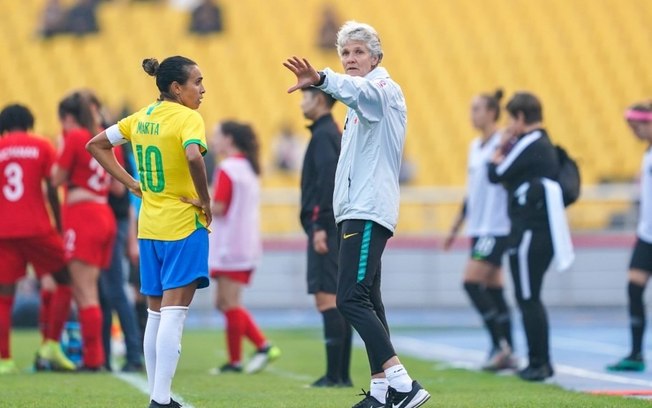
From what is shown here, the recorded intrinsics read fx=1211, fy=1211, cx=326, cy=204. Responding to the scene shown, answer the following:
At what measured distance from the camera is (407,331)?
16.6m

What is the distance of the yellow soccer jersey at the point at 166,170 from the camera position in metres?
6.25

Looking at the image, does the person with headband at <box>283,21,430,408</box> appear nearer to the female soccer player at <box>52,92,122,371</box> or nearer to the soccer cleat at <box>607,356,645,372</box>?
the female soccer player at <box>52,92,122,371</box>

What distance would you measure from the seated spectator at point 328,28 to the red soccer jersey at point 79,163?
1376 cm

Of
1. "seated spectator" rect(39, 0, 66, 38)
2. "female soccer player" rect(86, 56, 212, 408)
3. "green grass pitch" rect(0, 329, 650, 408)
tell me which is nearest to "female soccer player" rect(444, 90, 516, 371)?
"green grass pitch" rect(0, 329, 650, 408)

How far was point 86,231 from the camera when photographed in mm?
9328

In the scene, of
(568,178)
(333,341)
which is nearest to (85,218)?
(333,341)

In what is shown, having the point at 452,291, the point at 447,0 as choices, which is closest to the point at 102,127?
the point at 452,291

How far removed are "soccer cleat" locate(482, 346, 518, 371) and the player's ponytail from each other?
2.60 m

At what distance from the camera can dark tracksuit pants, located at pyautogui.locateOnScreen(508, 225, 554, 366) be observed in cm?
904

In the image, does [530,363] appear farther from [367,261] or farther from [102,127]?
[102,127]

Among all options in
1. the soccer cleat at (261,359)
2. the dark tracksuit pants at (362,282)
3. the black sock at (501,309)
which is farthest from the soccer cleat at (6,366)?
the dark tracksuit pants at (362,282)

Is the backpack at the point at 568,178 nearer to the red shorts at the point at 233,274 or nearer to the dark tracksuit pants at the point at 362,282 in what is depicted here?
the red shorts at the point at 233,274

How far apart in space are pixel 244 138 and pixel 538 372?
3.21 meters

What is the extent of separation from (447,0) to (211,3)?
4.75 m
